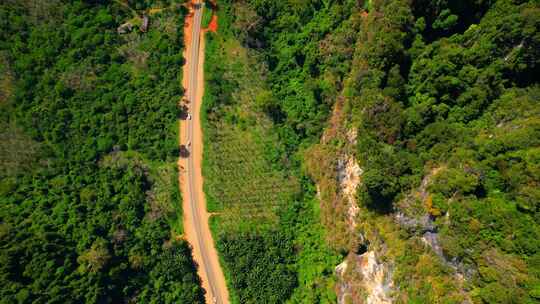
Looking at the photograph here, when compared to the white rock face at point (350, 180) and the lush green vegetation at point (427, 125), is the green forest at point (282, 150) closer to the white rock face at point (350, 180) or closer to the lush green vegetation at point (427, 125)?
the lush green vegetation at point (427, 125)

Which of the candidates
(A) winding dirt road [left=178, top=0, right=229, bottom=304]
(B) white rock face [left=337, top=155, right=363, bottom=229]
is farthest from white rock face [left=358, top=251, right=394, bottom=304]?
(A) winding dirt road [left=178, top=0, right=229, bottom=304]

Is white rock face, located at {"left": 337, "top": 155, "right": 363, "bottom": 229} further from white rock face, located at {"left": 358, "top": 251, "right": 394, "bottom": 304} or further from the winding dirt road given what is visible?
the winding dirt road

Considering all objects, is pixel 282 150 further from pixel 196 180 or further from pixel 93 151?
pixel 93 151

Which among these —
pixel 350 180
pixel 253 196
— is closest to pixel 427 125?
pixel 350 180

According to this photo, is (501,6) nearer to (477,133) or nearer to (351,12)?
(477,133)

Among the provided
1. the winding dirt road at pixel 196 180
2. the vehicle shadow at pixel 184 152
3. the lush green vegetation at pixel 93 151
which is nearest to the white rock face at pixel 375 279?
the winding dirt road at pixel 196 180

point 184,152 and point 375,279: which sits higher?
point 184,152
